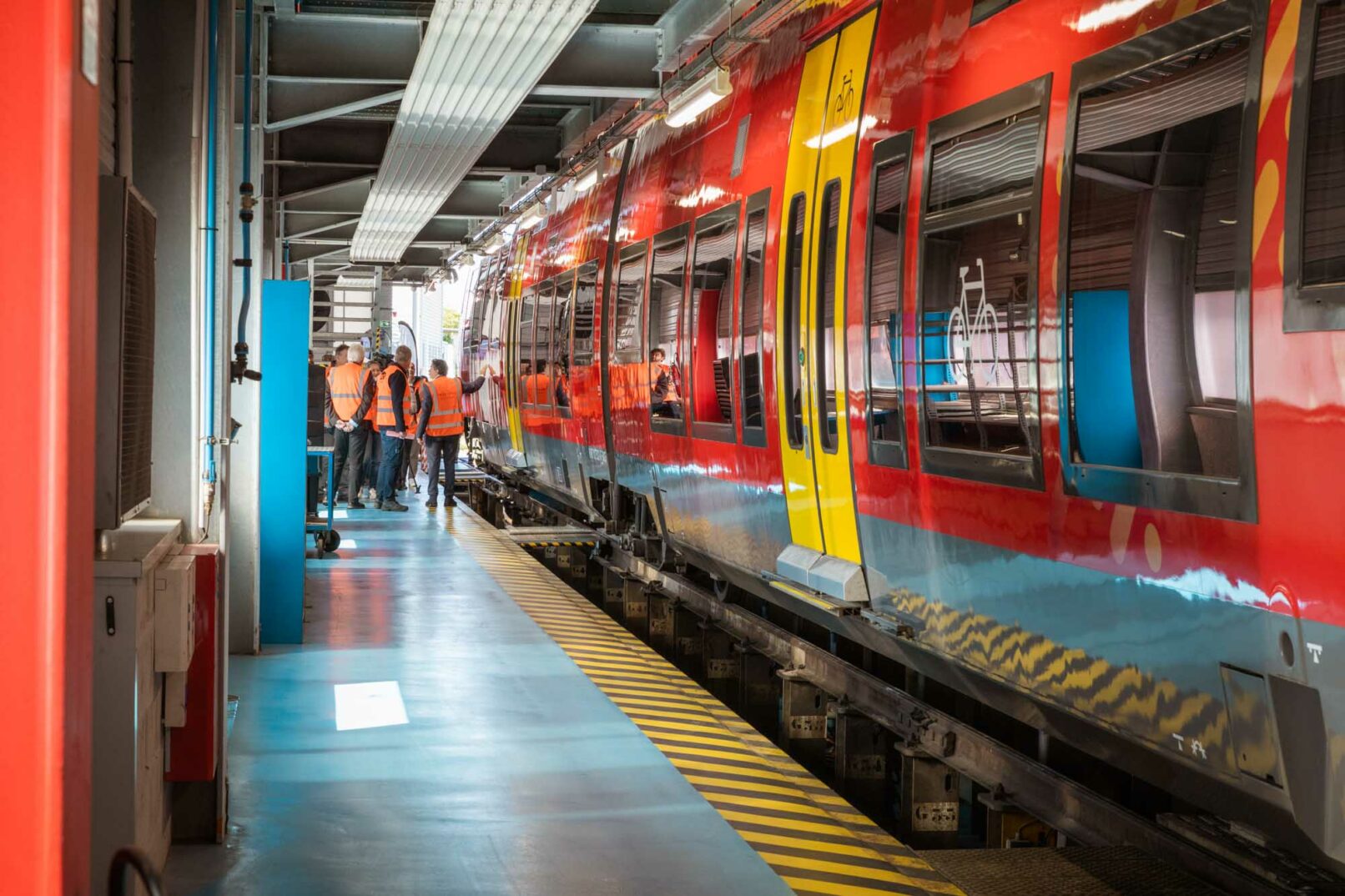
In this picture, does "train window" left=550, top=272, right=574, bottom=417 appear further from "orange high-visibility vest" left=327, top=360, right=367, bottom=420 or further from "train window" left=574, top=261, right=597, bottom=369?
"orange high-visibility vest" left=327, top=360, right=367, bottom=420

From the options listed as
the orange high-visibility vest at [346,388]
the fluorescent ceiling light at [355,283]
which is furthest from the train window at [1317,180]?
the fluorescent ceiling light at [355,283]

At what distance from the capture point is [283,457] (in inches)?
373

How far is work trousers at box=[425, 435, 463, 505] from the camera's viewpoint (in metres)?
18.7

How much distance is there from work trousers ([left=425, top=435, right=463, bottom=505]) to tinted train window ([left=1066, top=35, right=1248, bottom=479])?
14.7 metres

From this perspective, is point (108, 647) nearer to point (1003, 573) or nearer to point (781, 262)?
point (1003, 573)

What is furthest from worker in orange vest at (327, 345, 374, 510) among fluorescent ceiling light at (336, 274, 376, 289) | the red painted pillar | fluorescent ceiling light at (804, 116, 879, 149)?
fluorescent ceiling light at (336, 274, 376, 289)

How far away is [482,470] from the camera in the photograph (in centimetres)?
2570

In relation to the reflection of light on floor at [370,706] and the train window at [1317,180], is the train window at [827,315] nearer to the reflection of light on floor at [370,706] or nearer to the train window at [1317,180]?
the reflection of light on floor at [370,706]

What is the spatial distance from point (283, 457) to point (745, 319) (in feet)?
11.1

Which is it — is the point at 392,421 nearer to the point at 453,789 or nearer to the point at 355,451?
the point at 355,451

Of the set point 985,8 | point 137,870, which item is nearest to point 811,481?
point 985,8

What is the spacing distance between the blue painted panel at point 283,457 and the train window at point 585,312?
11.4 ft

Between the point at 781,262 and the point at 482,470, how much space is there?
18843mm

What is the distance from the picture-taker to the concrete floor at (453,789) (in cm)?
499
